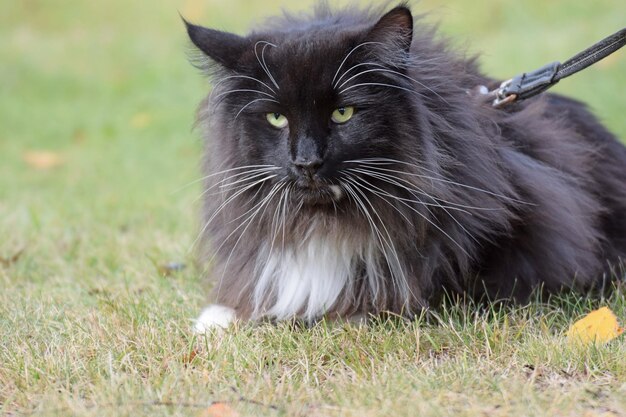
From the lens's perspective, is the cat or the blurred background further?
the blurred background

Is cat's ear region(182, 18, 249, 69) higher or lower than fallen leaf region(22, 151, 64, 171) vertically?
higher

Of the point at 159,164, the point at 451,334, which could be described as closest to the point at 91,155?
the point at 159,164

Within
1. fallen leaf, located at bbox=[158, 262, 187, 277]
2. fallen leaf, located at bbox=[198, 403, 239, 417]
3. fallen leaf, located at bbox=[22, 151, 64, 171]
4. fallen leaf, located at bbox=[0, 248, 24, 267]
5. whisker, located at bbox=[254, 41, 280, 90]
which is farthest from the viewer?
fallen leaf, located at bbox=[22, 151, 64, 171]

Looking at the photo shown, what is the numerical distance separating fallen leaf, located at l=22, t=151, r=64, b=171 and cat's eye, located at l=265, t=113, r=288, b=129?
15.2ft

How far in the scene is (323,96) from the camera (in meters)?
2.43

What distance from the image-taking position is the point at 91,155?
6922mm

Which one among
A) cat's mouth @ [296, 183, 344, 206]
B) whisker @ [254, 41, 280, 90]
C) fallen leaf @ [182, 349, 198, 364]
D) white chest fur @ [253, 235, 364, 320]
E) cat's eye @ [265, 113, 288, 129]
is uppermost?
whisker @ [254, 41, 280, 90]

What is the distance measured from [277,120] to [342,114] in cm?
21

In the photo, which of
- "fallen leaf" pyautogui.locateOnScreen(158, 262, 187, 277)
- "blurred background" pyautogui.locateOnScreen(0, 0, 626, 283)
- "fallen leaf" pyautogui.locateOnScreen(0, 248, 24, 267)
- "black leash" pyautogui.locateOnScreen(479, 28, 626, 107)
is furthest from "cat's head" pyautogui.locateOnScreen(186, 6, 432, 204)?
"fallen leaf" pyautogui.locateOnScreen(0, 248, 24, 267)

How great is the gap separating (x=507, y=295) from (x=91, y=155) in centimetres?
492

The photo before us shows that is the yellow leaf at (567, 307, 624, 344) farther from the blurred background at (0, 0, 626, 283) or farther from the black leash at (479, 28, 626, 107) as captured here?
the blurred background at (0, 0, 626, 283)

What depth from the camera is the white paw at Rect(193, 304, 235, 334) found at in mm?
2693

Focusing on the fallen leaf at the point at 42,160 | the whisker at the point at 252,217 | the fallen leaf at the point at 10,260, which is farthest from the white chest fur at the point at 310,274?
the fallen leaf at the point at 42,160

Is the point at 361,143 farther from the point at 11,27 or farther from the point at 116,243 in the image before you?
the point at 11,27
